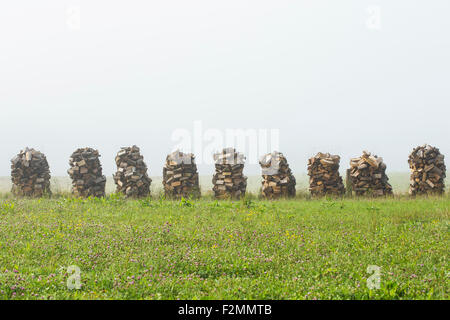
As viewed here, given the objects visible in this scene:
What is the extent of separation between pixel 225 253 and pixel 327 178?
529 inches

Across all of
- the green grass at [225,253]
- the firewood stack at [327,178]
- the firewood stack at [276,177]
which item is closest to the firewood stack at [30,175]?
the green grass at [225,253]

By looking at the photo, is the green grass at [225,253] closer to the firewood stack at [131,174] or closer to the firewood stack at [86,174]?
the firewood stack at [131,174]

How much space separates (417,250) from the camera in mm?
8586

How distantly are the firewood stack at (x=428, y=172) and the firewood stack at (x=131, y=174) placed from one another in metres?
14.6

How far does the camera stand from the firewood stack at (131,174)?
20625 mm

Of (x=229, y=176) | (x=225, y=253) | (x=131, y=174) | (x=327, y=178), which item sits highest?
(x=131, y=174)

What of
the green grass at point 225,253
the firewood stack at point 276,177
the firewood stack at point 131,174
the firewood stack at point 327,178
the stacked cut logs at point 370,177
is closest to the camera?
the green grass at point 225,253

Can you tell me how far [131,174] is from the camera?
20578 millimetres

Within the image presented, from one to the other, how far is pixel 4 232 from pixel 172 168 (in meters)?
10.7

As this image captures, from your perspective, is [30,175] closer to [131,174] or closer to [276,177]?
[131,174]

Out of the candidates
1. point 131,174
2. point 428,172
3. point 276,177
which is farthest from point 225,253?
point 428,172

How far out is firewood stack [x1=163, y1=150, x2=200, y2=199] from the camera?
66.7 ft

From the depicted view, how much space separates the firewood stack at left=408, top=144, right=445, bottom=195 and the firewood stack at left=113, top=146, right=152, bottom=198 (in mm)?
14611
